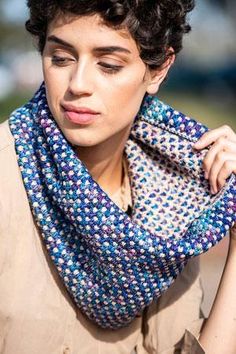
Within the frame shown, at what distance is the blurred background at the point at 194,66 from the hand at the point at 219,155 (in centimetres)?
713

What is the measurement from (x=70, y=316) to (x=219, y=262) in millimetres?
2958

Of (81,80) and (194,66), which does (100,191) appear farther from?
(194,66)

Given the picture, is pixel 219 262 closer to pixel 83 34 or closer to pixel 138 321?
pixel 138 321

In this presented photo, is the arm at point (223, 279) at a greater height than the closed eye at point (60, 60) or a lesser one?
lesser

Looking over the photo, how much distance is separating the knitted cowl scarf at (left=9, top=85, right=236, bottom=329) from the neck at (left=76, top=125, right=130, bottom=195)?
61mm

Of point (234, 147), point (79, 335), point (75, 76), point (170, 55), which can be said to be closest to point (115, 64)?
point (75, 76)

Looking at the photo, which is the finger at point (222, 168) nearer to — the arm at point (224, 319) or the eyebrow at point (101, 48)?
the arm at point (224, 319)

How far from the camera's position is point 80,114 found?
7.66 ft

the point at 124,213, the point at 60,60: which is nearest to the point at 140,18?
the point at 60,60

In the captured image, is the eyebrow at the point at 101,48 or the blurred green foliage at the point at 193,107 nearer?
the eyebrow at the point at 101,48

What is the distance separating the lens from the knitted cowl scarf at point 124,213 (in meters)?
2.38

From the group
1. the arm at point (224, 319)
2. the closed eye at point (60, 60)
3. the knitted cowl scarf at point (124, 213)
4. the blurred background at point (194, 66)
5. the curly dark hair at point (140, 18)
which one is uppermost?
the blurred background at point (194, 66)

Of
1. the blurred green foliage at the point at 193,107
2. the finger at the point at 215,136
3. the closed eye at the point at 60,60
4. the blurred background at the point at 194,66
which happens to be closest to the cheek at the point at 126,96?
the closed eye at the point at 60,60

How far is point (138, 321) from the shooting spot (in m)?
2.82
